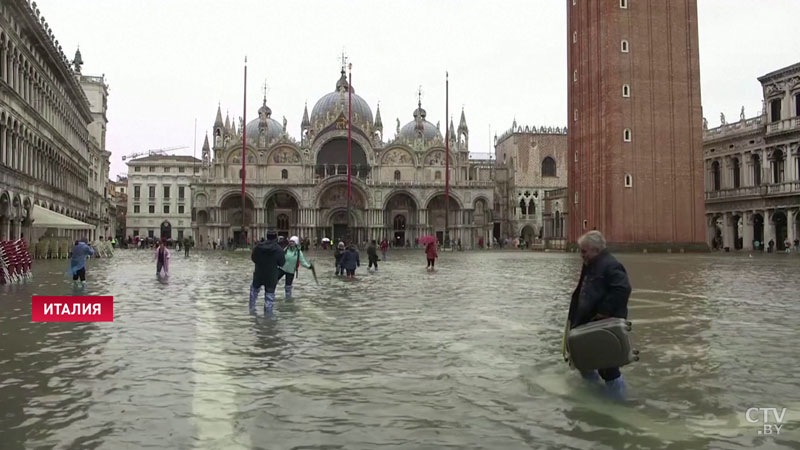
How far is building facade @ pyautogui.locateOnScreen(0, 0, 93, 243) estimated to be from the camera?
2780 cm

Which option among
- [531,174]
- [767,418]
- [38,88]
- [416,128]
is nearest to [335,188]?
[416,128]

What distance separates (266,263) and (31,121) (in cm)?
2706

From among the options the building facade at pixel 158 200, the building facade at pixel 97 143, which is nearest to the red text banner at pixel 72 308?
the building facade at pixel 97 143

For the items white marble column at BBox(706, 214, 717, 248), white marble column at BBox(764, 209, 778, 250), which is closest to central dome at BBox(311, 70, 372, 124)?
white marble column at BBox(706, 214, 717, 248)

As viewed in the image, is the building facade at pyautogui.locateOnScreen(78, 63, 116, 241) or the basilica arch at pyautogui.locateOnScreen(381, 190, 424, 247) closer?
the building facade at pyautogui.locateOnScreen(78, 63, 116, 241)

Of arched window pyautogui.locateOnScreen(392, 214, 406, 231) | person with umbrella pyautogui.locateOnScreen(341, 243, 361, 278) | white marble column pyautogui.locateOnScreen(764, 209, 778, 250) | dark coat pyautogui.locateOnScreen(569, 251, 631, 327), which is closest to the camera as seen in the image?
dark coat pyautogui.locateOnScreen(569, 251, 631, 327)

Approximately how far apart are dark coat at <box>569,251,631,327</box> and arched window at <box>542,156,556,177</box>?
75.7 metres

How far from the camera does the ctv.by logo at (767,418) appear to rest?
4727mm

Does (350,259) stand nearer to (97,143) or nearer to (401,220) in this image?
(401,220)

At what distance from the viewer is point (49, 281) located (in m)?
18.6

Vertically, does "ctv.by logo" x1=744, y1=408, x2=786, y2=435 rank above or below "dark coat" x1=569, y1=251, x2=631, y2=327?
Result: below

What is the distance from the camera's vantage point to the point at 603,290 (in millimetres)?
5453

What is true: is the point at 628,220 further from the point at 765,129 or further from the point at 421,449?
the point at 421,449

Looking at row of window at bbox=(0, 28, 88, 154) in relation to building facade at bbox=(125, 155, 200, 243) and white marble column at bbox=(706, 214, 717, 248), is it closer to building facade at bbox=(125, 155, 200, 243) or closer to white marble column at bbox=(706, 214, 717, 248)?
building facade at bbox=(125, 155, 200, 243)
